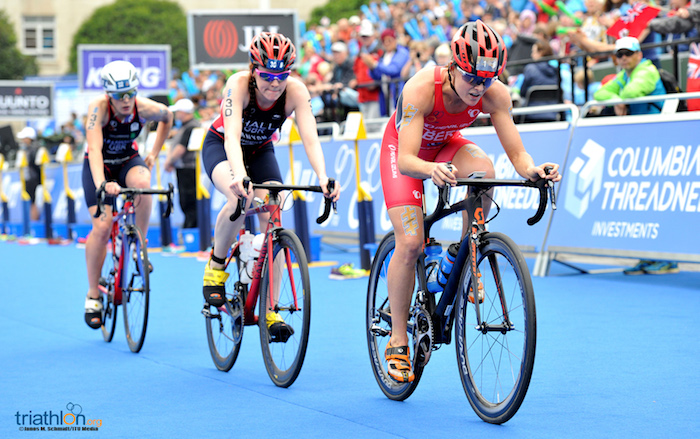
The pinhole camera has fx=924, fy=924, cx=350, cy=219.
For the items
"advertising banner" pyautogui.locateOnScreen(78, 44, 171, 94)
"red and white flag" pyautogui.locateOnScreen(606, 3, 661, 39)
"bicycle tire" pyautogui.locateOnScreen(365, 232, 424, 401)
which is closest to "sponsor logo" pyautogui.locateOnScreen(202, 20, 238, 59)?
"advertising banner" pyautogui.locateOnScreen(78, 44, 171, 94)

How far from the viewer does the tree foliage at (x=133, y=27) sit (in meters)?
66.4

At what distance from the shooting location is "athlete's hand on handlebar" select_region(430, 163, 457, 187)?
417 cm

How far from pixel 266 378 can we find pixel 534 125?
5.68 metres

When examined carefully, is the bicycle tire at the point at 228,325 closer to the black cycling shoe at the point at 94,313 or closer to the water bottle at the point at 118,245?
the water bottle at the point at 118,245

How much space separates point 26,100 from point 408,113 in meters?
21.7

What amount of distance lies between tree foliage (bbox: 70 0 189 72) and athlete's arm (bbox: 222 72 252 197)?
6210 cm

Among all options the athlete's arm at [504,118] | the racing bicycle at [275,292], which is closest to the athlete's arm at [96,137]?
the racing bicycle at [275,292]

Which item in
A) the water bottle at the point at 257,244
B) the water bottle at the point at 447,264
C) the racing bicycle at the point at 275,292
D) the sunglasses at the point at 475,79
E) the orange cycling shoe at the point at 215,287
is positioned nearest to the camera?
the sunglasses at the point at 475,79

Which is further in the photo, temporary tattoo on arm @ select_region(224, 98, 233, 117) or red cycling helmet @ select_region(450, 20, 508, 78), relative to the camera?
temporary tattoo on arm @ select_region(224, 98, 233, 117)

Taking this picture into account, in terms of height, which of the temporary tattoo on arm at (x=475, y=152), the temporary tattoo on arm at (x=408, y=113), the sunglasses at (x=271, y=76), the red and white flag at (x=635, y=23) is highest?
the red and white flag at (x=635, y=23)

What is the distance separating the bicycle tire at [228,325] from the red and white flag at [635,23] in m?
7.22

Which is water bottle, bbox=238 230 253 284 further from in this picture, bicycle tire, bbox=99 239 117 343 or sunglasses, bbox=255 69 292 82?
bicycle tire, bbox=99 239 117 343

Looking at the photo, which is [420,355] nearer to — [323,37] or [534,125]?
[534,125]

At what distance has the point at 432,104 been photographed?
464cm
